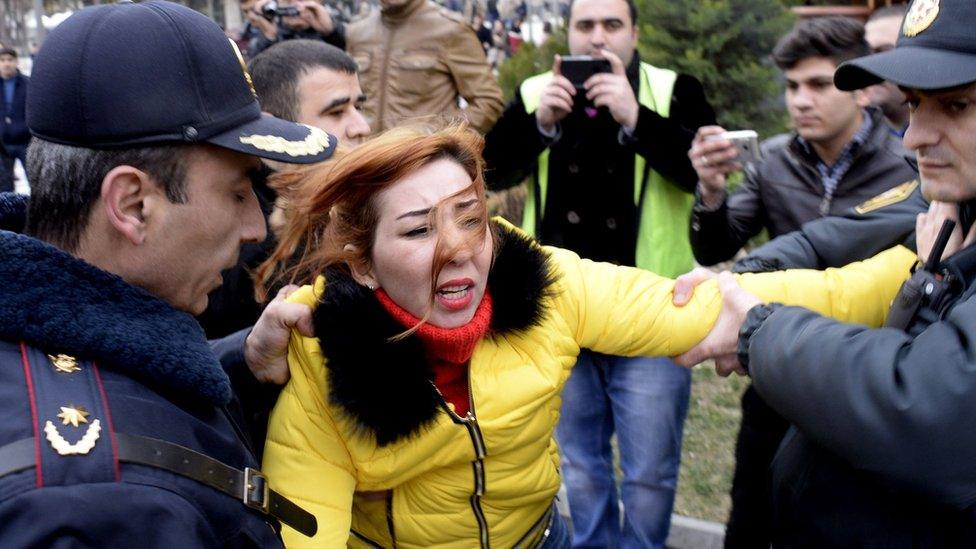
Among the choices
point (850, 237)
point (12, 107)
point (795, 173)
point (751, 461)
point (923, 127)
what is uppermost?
point (923, 127)

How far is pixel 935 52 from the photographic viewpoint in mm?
1710

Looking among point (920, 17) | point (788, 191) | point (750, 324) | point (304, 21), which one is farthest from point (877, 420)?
point (304, 21)

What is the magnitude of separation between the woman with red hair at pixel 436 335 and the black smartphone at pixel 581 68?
4.31 ft

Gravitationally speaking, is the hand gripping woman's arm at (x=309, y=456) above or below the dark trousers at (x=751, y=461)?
above

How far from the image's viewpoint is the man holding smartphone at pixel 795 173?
3.03 meters

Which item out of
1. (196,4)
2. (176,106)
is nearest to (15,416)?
(176,106)

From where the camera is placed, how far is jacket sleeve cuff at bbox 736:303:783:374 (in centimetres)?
184

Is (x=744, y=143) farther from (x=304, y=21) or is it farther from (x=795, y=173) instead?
(x=304, y=21)

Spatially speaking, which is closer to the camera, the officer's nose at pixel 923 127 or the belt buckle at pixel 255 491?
the belt buckle at pixel 255 491

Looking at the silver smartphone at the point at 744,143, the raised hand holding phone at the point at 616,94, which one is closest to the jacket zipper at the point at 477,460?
the silver smartphone at the point at 744,143

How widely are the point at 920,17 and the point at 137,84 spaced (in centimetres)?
148

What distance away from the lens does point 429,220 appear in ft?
6.47

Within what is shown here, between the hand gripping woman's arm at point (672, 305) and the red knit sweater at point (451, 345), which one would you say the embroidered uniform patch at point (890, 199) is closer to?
the hand gripping woman's arm at point (672, 305)

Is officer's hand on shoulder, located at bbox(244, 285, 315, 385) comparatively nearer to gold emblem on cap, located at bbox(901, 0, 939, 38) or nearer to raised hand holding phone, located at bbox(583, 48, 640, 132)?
gold emblem on cap, located at bbox(901, 0, 939, 38)
